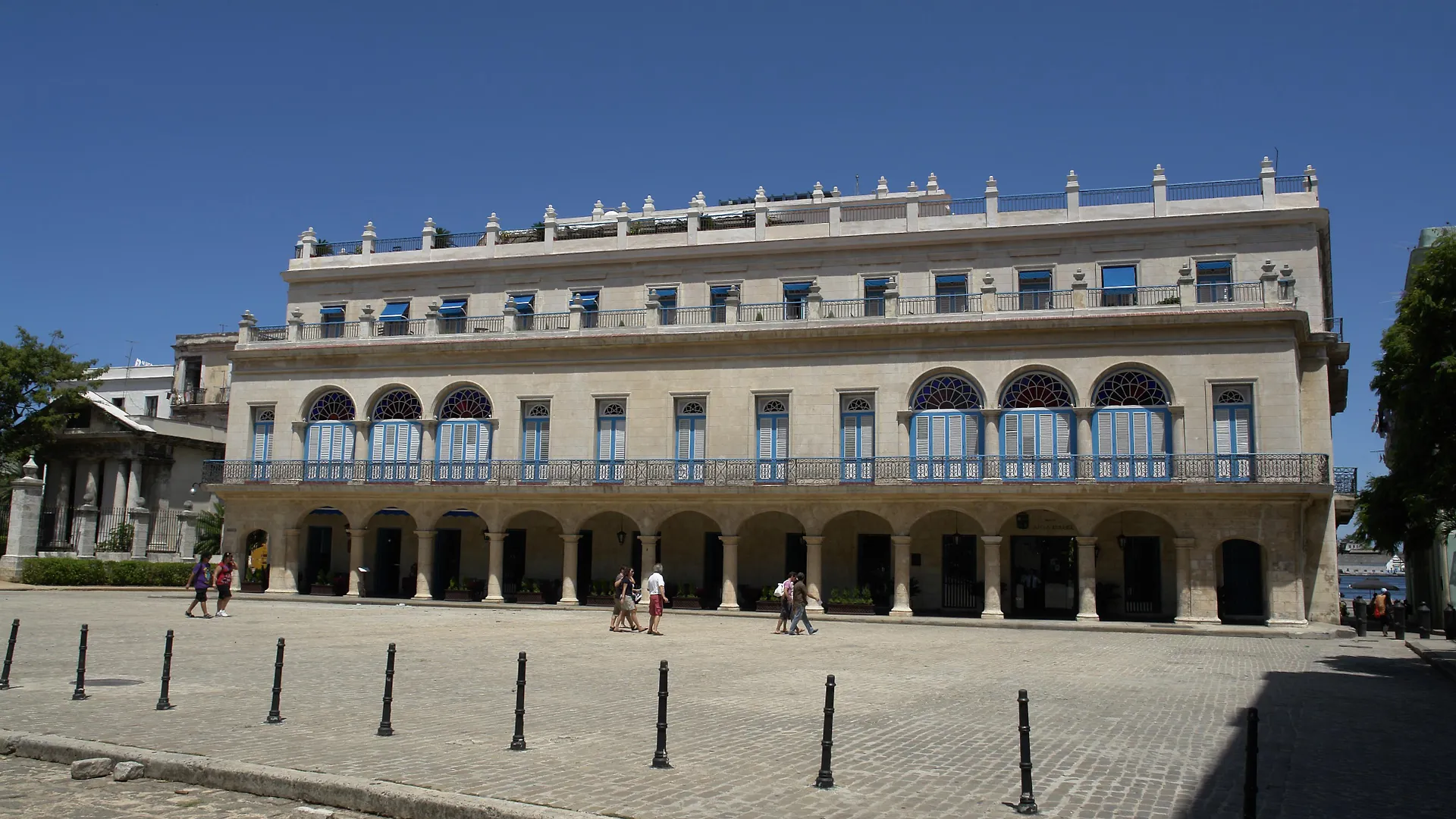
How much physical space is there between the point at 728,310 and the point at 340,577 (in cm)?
1488

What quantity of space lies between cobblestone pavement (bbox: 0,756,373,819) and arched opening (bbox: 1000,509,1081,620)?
2484 cm

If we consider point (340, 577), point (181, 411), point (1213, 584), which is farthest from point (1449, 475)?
point (181, 411)

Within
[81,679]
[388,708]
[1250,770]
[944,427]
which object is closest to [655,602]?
[944,427]

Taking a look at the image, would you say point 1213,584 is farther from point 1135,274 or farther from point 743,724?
point 743,724

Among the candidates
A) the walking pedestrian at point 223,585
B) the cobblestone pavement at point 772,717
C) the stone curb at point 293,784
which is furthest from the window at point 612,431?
the stone curb at point 293,784

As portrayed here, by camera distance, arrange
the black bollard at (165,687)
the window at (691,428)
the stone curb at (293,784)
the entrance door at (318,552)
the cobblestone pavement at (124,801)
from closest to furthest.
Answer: the stone curb at (293,784), the cobblestone pavement at (124,801), the black bollard at (165,687), the window at (691,428), the entrance door at (318,552)

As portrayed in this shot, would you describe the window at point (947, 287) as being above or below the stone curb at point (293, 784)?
above

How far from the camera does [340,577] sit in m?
34.7

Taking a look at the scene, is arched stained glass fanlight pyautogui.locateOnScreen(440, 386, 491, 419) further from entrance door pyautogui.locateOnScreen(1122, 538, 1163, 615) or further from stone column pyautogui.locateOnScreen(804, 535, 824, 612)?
entrance door pyautogui.locateOnScreen(1122, 538, 1163, 615)

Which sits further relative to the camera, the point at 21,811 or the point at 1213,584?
the point at 1213,584

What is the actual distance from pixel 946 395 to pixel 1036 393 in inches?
93.1

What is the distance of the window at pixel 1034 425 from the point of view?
28656 millimetres

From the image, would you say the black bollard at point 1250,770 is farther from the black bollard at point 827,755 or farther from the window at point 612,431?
the window at point 612,431

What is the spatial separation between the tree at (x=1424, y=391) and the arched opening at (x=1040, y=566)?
12.6m
